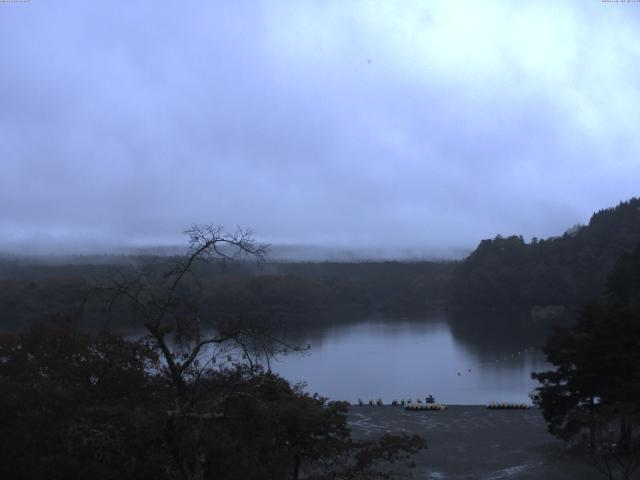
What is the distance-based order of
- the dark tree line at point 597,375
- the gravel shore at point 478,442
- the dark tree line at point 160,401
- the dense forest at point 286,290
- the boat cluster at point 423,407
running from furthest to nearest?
the dense forest at point 286,290 → the boat cluster at point 423,407 → the gravel shore at point 478,442 → the dark tree line at point 597,375 → the dark tree line at point 160,401

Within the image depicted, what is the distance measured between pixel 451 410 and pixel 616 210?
37193 mm

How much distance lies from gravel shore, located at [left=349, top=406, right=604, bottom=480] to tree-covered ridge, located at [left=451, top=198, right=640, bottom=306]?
102ft

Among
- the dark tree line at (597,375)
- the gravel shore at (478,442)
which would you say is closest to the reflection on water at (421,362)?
the gravel shore at (478,442)

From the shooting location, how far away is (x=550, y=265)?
47531 millimetres

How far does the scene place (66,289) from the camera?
34.1 metres

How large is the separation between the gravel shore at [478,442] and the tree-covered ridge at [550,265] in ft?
102

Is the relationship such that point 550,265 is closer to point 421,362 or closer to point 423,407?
point 421,362

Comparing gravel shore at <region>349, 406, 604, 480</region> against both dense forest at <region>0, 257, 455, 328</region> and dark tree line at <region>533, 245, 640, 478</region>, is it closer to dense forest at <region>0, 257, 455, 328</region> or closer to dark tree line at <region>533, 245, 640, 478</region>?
dark tree line at <region>533, 245, 640, 478</region>

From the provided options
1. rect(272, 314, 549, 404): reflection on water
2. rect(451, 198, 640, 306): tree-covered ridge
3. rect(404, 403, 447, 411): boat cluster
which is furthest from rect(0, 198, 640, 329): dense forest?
rect(404, 403, 447, 411): boat cluster

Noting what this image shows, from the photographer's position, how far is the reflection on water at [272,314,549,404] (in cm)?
1920

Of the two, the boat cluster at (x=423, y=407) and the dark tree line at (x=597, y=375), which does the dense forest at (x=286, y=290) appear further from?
the dark tree line at (x=597, y=375)

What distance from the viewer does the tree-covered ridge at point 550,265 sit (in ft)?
143

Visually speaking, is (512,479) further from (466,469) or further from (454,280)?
(454,280)

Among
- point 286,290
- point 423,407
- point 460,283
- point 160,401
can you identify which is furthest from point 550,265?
point 160,401
